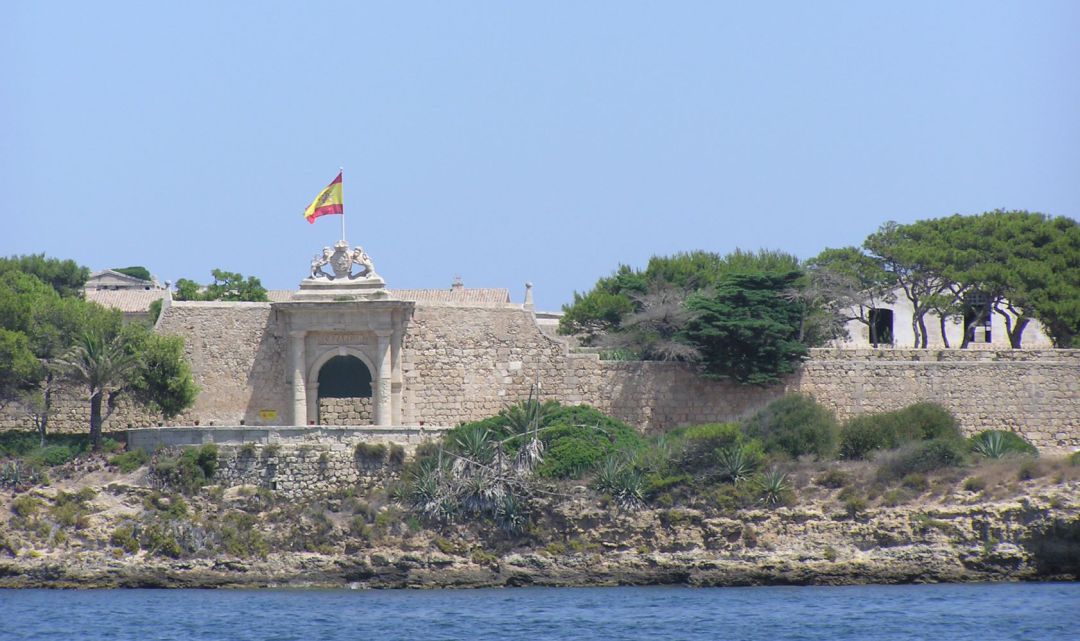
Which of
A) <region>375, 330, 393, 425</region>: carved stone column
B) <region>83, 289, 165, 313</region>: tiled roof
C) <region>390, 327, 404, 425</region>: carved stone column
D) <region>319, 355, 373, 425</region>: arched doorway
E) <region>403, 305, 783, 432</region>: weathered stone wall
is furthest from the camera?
<region>83, 289, 165, 313</region>: tiled roof

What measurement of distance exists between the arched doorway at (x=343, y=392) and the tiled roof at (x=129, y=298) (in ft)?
58.1

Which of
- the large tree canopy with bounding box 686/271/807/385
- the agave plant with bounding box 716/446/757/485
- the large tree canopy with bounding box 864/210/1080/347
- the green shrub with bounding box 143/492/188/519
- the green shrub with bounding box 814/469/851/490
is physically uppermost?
the large tree canopy with bounding box 864/210/1080/347

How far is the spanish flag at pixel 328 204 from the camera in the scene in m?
52.3

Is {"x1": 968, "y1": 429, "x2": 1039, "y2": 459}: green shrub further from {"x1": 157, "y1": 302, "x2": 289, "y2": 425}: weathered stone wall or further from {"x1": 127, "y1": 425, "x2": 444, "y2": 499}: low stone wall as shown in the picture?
{"x1": 157, "y1": 302, "x2": 289, "y2": 425}: weathered stone wall

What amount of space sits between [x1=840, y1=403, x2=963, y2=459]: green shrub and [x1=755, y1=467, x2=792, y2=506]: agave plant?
245cm

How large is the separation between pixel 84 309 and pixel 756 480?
14751mm

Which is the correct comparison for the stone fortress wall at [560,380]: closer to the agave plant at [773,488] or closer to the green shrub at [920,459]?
the green shrub at [920,459]

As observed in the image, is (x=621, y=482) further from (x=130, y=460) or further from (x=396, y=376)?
(x=130, y=460)

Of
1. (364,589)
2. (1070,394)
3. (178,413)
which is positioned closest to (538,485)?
(364,589)

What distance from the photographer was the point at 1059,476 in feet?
158

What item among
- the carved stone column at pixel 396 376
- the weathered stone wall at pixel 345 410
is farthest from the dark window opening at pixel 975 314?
the weathered stone wall at pixel 345 410

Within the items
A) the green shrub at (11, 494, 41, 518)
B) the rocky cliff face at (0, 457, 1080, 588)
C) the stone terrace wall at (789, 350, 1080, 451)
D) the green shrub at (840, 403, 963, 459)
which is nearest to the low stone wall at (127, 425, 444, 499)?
the rocky cliff face at (0, 457, 1080, 588)

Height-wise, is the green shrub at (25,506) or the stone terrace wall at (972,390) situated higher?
the stone terrace wall at (972,390)

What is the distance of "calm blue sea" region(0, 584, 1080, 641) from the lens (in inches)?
1607
